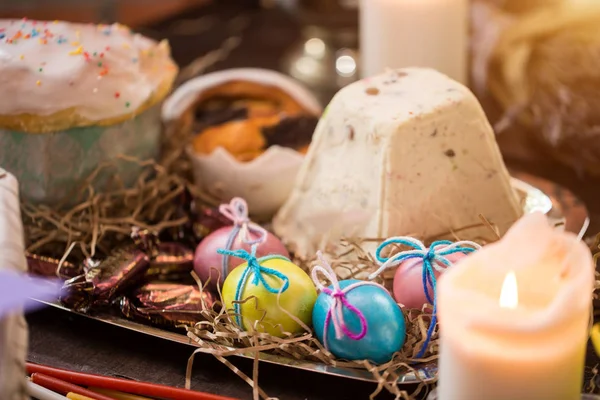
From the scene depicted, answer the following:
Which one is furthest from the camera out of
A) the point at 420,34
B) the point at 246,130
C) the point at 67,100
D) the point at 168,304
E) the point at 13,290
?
the point at 420,34

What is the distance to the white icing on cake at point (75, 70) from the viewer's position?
1038 millimetres

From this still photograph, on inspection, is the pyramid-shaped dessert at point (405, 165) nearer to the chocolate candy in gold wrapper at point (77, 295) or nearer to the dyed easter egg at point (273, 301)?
the dyed easter egg at point (273, 301)

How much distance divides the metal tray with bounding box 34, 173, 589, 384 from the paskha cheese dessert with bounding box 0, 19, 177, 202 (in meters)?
0.23

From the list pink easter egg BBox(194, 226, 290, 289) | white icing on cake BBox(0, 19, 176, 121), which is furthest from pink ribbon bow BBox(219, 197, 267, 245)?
white icing on cake BBox(0, 19, 176, 121)

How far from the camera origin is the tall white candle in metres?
1.40

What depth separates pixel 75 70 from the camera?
3.49 feet

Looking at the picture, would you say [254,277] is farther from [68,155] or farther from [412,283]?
[68,155]

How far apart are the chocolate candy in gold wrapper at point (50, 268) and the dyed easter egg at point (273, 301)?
23 cm

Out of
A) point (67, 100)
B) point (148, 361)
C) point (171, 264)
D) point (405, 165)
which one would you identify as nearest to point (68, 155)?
point (67, 100)

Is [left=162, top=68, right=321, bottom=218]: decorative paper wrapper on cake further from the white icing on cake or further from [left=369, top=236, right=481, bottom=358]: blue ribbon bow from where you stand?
[left=369, top=236, right=481, bottom=358]: blue ribbon bow

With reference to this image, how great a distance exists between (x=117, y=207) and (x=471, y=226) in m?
0.50

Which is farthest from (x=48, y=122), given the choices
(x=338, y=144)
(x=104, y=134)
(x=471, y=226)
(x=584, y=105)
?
(x=584, y=105)

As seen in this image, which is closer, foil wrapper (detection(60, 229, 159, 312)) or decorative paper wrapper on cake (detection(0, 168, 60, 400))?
decorative paper wrapper on cake (detection(0, 168, 60, 400))

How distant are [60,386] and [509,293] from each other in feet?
1.51
